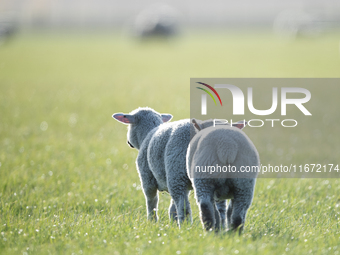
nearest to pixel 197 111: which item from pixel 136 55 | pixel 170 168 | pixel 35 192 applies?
pixel 35 192

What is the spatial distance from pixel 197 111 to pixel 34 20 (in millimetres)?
64522

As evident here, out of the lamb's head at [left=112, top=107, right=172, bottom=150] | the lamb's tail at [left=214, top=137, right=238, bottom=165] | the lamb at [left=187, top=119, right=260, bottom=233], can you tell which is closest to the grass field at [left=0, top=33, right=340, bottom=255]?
the lamb at [left=187, top=119, right=260, bottom=233]

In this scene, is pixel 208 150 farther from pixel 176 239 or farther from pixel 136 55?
pixel 136 55

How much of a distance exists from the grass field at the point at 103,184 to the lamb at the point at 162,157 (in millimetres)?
246

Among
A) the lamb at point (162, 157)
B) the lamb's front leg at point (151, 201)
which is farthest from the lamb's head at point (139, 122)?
the lamb's front leg at point (151, 201)

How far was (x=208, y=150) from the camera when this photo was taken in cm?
360

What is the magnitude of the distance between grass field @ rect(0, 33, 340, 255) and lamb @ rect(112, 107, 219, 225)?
0.25 m

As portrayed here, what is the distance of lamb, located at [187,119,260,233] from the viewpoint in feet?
11.6

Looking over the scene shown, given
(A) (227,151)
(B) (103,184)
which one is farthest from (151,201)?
(B) (103,184)

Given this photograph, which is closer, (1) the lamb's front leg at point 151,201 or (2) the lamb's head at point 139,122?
(1) the lamb's front leg at point 151,201

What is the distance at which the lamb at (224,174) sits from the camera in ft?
11.6

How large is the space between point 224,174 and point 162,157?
93 centimetres

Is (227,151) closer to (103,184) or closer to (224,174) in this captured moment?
Answer: (224,174)

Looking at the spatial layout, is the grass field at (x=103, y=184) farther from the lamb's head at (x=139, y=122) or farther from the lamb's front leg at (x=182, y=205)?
the lamb's head at (x=139, y=122)
